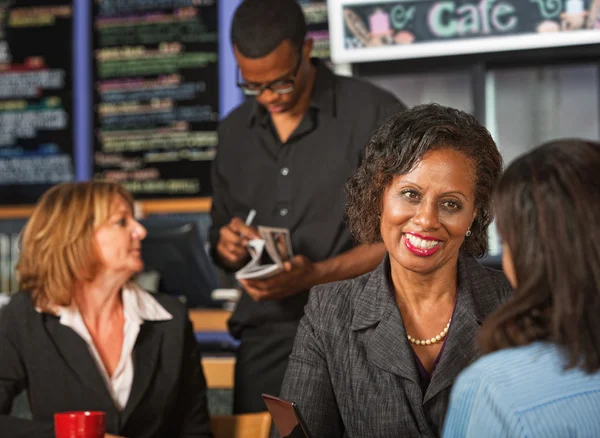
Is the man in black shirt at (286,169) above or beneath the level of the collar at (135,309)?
above

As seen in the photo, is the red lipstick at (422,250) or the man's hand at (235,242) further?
the man's hand at (235,242)

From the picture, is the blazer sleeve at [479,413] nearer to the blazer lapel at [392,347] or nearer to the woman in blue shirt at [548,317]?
the woman in blue shirt at [548,317]

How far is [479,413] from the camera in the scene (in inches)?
44.8

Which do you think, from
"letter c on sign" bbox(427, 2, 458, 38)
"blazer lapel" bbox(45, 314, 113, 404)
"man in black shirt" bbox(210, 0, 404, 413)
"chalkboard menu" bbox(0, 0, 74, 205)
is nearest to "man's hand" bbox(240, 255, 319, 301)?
"man in black shirt" bbox(210, 0, 404, 413)

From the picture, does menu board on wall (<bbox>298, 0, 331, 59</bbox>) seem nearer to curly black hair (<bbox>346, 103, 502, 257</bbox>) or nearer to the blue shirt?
curly black hair (<bbox>346, 103, 502, 257</bbox>)

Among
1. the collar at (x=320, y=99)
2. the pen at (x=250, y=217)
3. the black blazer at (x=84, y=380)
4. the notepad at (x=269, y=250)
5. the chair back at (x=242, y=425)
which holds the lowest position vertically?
the chair back at (x=242, y=425)

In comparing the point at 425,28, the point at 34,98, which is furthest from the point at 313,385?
the point at 34,98

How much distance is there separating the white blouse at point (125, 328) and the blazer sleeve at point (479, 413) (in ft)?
5.09

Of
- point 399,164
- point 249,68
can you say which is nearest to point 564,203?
point 399,164

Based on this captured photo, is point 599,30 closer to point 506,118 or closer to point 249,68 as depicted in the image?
point 506,118

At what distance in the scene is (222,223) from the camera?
116 inches

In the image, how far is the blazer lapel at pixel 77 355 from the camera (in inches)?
98.9

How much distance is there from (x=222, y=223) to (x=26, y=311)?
2.29 feet

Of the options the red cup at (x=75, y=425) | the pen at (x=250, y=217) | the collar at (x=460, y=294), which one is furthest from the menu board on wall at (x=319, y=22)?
the red cup at (x=75, y=425)
